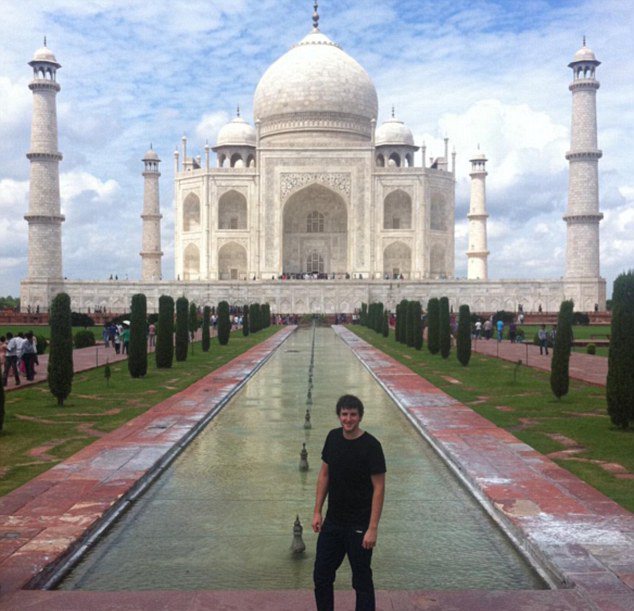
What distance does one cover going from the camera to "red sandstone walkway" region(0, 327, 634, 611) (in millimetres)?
3193

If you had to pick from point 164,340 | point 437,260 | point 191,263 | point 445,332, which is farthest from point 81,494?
point 191,263

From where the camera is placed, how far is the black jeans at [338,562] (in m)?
→ 2.84

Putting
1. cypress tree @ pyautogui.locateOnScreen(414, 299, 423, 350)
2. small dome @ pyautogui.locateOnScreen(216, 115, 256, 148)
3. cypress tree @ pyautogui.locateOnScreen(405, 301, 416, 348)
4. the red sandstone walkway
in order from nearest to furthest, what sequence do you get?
1. the red sandstone walkway
2. cypress tree @ pyautogui.locateOnScreen(414, 299, 423, 350)
3. cypress tree @ pyautogui.locateOnScreen(405, 301, 416, 348)
4. small dome @ pyautogui.locateOnScreen(216, 115, 256, 148)

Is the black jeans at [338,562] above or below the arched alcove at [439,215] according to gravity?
below

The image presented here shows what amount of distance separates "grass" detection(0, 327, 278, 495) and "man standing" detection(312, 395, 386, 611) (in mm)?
2878

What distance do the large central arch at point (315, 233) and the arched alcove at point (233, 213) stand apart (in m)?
2.01

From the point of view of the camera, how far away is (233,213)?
38750 mm

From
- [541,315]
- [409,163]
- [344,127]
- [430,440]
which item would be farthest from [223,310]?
[409,163]

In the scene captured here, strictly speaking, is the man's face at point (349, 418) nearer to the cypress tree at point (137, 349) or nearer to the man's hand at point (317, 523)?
the man's hand at point (317, 523)

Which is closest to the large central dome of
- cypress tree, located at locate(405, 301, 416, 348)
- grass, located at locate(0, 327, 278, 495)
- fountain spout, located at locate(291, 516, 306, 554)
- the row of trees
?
the row of trees

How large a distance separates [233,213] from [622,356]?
3233 cm

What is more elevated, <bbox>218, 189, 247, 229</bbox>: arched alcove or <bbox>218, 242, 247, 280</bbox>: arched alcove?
<bbox>218, 189, 247, 229</bbox>: arched alcove

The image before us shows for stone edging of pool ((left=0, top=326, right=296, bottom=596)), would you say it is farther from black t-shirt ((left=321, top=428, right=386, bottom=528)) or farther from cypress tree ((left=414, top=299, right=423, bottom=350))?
cypress tree ((left=414, top=299, right=423, bottom=350))

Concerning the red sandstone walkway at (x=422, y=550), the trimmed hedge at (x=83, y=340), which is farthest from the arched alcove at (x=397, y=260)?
the red sandstone walkway at (x=422, y=550)
